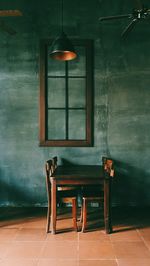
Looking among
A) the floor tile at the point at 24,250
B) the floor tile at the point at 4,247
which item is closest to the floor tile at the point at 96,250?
the floor tile at the point at 24,250

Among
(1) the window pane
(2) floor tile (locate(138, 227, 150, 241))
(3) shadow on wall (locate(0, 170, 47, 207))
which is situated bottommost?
(2) floor tile (locate(138, 227, 150, 241))

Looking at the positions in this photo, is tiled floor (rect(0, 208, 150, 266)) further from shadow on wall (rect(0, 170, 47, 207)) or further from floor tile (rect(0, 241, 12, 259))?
shadow on wall (rect(0, 170, 47, 207))

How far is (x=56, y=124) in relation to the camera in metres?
6.21

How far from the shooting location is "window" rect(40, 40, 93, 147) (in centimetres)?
616

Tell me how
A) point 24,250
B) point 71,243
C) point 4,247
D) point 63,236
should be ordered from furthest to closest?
point 63,236, point 71,243, point 4,247, point 24,250

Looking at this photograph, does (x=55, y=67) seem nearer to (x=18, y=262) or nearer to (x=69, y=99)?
(x=69, y=99)

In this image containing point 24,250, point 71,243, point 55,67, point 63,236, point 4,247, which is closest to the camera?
point 24,250

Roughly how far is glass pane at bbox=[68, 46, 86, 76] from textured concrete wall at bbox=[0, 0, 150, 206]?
0.26 metres

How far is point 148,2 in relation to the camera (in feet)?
20.2

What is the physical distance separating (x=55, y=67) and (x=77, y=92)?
2.14 feet

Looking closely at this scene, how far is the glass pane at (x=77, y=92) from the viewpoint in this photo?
6191 millimetres

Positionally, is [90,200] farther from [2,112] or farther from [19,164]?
[2,112]

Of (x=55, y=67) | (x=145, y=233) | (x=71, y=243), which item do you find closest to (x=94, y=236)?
(x=71, y=243)

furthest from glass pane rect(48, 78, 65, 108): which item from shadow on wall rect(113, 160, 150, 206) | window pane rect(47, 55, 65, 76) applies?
shadow on wall rect(113, 160, 150, 206)
